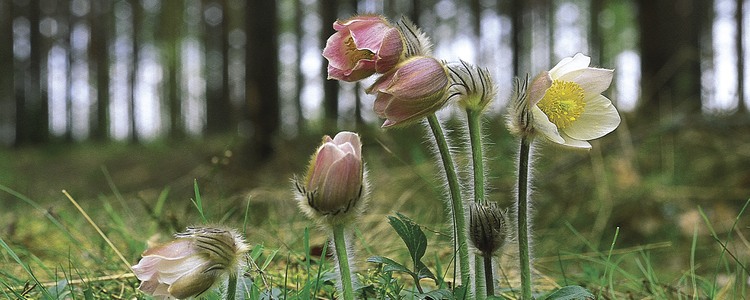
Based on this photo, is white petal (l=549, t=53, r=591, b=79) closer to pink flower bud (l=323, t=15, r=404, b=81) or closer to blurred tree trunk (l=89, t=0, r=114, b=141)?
pink flower bud (l=323, t=15, r=404, b=81)

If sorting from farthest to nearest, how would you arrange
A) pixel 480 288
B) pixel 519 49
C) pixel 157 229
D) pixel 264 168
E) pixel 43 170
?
pixel 519 49, pixel 43 170, pixel 264 168, pixel 157 229, pixel 480 288

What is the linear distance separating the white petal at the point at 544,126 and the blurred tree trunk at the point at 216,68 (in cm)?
1783

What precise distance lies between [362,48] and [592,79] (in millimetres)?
392

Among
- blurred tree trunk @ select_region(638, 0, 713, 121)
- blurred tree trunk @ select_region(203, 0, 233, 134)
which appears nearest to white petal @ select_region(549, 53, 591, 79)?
blurred tree trunk @ select_region(638, 0, 713, 121)

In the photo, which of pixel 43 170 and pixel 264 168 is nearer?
pixel 264 168

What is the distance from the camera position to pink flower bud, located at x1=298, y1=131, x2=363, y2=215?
3.22ft

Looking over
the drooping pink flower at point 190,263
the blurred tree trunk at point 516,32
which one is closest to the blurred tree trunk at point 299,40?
the blurred tree trunk at point 516,32

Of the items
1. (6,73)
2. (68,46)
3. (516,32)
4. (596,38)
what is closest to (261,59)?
(516,32)

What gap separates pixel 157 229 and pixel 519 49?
60.8 ft

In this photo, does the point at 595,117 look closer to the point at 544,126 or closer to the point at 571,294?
the point at 544,126

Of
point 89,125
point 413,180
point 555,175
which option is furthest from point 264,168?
point 89,125

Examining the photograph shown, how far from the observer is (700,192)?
3.73 metres

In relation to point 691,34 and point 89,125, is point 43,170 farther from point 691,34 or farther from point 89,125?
point 89,125

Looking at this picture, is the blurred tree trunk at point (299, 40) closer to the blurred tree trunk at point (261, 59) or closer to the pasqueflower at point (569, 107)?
the blurred tree trunk at point (261, 59)
